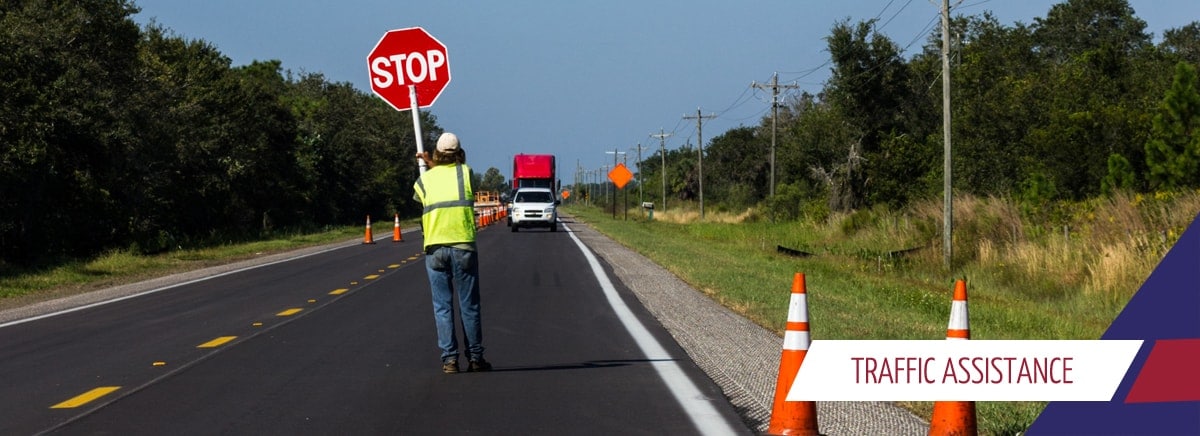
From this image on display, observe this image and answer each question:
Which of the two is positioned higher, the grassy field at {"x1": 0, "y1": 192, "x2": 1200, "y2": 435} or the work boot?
the work boot

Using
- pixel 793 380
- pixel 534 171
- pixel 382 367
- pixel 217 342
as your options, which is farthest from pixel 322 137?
pixel 793 380

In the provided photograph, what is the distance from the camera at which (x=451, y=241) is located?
9961 millimetres

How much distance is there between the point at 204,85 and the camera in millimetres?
48906

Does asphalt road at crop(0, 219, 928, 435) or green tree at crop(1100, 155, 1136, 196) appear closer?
asphalt road at crop(0, 219, 928, 435)

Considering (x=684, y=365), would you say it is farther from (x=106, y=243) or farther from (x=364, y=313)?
(x=106, y=243)

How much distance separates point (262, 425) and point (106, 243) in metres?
29.0

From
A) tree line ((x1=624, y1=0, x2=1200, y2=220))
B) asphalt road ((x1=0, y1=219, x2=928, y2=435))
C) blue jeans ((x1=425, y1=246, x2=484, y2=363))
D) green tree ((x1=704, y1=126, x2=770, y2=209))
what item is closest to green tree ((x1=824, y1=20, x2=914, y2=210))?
tree line ((x1=624, y1=0, x2=1200, y2=220))

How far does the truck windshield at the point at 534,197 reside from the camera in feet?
165

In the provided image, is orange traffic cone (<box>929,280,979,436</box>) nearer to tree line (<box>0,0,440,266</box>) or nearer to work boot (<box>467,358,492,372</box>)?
work boot (<box>467,358,492,372</box>)

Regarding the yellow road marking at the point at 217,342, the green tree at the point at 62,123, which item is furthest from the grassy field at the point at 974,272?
the green tree at the point at 62,123

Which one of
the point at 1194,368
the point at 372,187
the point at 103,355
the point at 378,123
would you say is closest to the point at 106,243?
the point at 103,355

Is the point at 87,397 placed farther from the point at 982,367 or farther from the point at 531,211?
the point at 531,211

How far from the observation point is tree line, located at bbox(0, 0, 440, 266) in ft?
95.2

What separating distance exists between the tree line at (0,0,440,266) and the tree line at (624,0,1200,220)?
23110 mm
